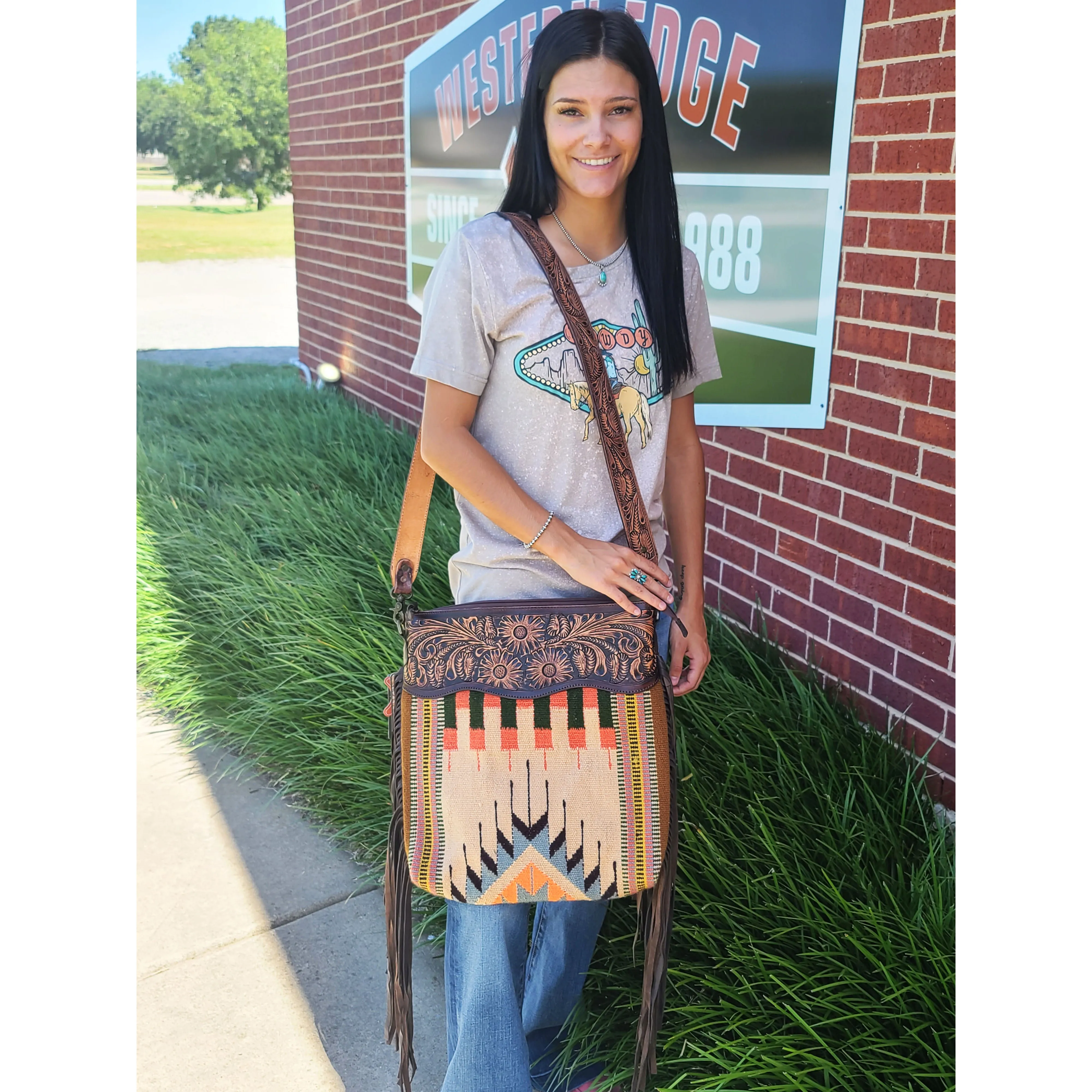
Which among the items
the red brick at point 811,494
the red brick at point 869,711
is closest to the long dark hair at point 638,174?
the red brick at point 811,494

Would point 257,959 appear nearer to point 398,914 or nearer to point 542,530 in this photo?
point 398,914

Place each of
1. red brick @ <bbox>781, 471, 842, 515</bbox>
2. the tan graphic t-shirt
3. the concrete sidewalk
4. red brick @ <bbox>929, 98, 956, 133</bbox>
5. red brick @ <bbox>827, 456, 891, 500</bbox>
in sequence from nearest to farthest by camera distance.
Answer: the tan graphic t-shirt, the concrete sidewalk, red brick @ <bbox>929, 98, 956, 133</bbox>, red brick @ <bbox>827, 456, 891, 500</bbox>, red brick @ <bbox>781, 471, 842, 515</bbox>

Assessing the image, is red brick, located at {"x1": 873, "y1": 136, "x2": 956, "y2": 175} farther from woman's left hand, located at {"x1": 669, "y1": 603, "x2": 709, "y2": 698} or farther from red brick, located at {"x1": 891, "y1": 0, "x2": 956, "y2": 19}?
woman's left hand, located at {"x1": 669, "y1": 603, "x2": 709, "y2": 698}

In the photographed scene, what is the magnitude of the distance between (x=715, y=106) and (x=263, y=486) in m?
2.81

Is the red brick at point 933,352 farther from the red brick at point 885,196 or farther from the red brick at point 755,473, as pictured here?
the red brick at point 755,473

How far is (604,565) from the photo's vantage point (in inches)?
68.0

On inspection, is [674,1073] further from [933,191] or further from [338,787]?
[933,191]

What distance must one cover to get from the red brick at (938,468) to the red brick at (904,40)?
1.06 m

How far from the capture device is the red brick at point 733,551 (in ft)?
12.1

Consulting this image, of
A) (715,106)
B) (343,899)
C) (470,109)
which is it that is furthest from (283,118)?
(343,899)

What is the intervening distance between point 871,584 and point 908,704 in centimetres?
37

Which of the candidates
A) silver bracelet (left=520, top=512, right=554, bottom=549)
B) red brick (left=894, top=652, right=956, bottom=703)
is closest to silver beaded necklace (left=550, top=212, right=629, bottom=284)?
silver bracelet (left=520, top=512, right=554, bottom=549)

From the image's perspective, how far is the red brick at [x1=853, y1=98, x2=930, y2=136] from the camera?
2785mm

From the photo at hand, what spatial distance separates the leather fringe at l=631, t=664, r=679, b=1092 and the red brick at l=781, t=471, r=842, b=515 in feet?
5.31
